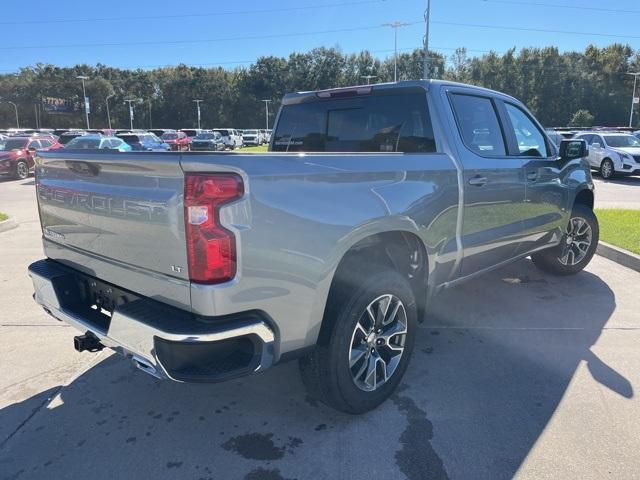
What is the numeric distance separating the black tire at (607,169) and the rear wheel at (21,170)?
886 inches

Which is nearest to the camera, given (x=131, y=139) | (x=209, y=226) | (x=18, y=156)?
(x=209, y=226)

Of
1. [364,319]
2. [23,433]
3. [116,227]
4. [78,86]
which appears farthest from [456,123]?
[78,86]

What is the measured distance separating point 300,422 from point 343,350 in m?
0.62

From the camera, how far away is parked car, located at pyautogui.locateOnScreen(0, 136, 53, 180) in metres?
18.8

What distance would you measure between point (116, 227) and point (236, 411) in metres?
1.39

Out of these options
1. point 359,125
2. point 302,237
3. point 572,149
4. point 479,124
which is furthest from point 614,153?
point 302,237

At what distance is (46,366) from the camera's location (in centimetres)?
368

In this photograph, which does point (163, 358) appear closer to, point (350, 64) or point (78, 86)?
point (350, 64)

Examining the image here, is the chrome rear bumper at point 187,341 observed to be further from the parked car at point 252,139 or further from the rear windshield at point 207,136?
the parked car at point 252,139

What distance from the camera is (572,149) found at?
486 cm

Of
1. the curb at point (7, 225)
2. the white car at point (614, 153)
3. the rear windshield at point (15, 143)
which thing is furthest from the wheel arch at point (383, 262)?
the rear windshield at point (15, 143)

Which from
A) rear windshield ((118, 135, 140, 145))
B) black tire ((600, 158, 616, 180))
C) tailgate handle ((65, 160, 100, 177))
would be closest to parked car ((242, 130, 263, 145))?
rear windshield ((118, 135, 140, 145))

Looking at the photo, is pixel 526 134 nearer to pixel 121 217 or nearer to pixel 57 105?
pixel 121 217

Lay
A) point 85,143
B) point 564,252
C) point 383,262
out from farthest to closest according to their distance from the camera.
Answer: point 85,143, point 564,252, point 383,262
